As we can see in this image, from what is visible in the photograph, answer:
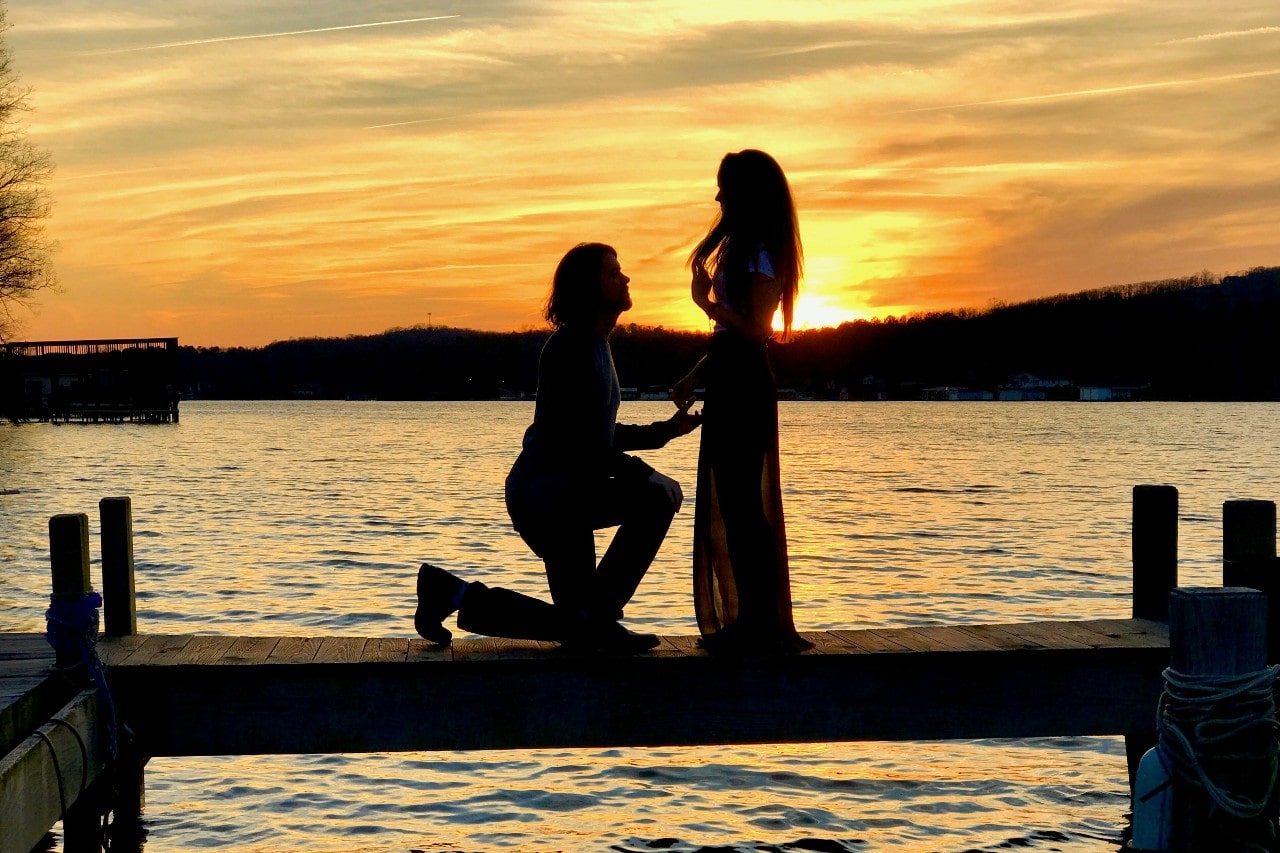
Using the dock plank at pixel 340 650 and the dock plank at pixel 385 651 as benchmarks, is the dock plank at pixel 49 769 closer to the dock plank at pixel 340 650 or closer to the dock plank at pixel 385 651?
the dock plank at pixel 340 650

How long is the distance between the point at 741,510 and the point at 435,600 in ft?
5.43

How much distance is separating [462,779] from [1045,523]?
2915cm

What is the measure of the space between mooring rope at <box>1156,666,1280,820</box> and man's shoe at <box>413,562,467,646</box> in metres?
4.37

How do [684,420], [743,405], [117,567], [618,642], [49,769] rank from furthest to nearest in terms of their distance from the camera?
[117,567], [618,642], [684,420], [743,405], [49,769]

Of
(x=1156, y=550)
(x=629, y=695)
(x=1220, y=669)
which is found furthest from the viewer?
(x=1156, y=550)

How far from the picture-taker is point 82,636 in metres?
6.62

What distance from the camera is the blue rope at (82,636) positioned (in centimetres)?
656

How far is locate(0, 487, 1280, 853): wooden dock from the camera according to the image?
6.82 meters

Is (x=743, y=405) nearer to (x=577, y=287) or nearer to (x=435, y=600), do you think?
(x=577, y=287)

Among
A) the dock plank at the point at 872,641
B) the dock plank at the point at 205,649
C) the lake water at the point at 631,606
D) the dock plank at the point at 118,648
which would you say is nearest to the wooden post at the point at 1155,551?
the dock plank at the point at 872,641

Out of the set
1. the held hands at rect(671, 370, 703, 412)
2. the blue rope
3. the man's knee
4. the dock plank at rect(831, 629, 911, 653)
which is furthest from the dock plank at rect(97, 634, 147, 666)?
the dock plank at rect(831, 629, 911, 653)

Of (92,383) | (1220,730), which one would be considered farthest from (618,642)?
(92,383)

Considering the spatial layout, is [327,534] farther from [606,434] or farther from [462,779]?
[606,434]

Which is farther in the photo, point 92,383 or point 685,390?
point 92,383
